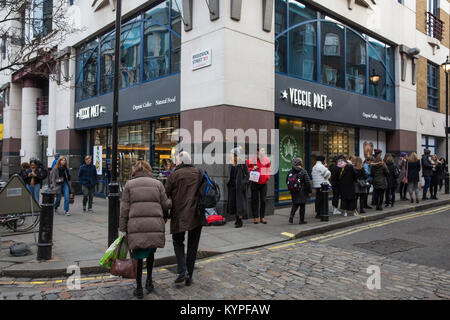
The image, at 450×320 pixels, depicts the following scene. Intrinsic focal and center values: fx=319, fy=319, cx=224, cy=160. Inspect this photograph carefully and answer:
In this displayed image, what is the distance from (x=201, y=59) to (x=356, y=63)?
25.8 ft

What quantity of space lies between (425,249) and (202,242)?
14.6ft

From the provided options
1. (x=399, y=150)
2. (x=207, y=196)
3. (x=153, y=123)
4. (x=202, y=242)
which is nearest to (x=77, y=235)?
(x=202, y=242)

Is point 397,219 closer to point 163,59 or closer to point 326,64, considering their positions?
point 326,64

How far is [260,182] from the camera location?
8.43 metres

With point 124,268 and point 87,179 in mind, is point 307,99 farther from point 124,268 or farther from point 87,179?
point 124,268

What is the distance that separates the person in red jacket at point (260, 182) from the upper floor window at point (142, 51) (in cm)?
426

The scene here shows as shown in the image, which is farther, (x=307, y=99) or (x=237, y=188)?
(x=307, y=99)

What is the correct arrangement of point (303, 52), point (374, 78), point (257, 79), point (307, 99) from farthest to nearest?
point (374, 78) → point (303, 52) → point (307, 99) → point (257, 79)

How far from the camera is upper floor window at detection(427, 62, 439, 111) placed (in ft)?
59.2

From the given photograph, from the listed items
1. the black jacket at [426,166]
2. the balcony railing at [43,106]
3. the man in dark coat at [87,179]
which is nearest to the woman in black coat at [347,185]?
the black jacket at [426,166]

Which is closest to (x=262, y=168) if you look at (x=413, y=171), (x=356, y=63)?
(x=413, y=171)

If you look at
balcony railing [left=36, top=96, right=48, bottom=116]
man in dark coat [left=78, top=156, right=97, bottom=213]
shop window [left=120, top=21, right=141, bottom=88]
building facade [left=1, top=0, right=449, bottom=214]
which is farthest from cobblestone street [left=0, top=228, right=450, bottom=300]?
balcony railing [left=36, top=96, right=48, bottom=116]

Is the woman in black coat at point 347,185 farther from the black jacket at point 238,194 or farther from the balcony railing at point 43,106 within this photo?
the balcony railing at point 43,106
